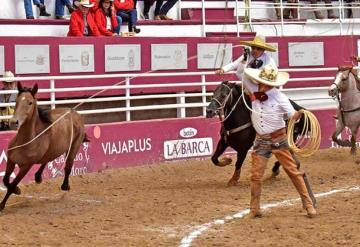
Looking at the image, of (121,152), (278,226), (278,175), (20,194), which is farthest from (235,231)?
(121,152)

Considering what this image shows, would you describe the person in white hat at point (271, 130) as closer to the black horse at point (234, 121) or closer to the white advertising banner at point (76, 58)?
the black horse at point (234, 121)

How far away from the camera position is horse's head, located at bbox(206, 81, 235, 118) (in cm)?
1205

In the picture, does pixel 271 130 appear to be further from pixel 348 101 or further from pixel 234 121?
pixel 348 101

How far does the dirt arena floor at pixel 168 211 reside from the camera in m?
8.46

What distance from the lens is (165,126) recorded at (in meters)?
14.7

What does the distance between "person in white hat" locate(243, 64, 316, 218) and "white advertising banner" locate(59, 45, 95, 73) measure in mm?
5886

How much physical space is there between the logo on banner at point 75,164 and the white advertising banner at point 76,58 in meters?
1.98

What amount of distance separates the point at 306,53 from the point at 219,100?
689 cm

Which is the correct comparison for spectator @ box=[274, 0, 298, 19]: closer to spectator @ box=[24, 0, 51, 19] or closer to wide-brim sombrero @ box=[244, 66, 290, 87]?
spectator @ box=[24, 0, 51, 19]

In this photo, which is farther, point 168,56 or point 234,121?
point 168,56

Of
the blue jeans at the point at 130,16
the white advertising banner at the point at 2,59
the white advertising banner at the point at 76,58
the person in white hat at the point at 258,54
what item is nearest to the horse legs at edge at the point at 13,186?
the person in white hat at the point at 258,54

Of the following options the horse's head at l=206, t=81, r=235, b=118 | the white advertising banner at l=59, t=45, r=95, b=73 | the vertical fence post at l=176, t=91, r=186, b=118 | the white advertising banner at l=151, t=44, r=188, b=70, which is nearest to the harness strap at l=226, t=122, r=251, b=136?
the horse's head at l=206, t=81, r=235, b=118

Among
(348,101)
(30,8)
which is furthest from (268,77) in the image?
(30,8)

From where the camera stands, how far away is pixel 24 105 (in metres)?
9.93
